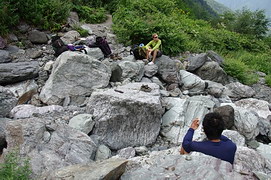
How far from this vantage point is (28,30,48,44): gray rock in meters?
9.77

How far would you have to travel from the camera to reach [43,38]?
9.84m

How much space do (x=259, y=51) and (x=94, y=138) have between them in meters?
16.8

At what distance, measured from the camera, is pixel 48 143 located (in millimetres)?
4547

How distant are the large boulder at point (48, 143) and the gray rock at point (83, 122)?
0.62 m

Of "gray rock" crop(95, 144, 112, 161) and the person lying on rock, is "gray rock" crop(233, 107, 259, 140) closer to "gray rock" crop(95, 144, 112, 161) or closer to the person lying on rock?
the person lying on rock

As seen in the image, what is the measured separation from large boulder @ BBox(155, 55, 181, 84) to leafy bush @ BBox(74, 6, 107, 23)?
602 cm

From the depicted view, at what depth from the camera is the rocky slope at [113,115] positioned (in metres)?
3.00

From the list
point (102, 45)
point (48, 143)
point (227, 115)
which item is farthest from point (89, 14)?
point (48, 143)

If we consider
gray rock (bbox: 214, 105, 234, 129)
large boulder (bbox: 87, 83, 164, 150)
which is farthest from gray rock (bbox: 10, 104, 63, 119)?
gray rock (bbox: 214, 105, 234, 129)

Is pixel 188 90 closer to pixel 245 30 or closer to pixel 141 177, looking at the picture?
pixel 141 177

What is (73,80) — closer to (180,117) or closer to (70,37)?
(180,117)

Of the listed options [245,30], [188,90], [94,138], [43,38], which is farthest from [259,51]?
[94,138]

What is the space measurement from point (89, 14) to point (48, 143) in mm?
10461

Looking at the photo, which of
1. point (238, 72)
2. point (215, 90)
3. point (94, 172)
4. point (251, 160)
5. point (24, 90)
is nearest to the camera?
point (94, 172)
